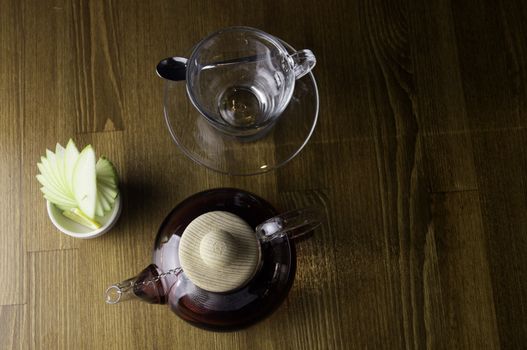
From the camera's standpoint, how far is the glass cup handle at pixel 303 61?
0.52 metres

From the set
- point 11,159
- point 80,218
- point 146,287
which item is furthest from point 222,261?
point 11,159

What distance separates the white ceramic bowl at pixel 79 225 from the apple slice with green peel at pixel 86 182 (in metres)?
0.04

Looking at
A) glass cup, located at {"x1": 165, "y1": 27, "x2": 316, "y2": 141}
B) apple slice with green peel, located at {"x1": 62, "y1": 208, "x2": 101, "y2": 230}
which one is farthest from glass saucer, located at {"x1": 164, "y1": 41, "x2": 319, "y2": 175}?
apple slice with green peel, located at {"x1": 62, "y1": 208, "x2": 101, "y2": 230}

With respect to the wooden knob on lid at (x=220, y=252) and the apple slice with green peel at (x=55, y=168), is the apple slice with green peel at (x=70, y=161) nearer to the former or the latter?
the apple slice with green peel at (x=55, y=168)

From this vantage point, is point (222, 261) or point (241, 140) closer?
point (222, 261)

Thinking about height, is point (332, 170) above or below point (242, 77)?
below

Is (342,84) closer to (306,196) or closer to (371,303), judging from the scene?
(306,196)

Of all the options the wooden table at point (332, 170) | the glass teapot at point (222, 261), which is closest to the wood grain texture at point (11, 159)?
the wooden table at point (332, 170)

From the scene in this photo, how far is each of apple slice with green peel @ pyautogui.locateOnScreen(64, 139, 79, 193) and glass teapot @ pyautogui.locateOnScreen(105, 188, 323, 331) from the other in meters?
0.10

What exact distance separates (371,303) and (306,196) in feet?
0.44

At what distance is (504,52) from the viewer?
64 cm

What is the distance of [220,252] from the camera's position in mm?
412

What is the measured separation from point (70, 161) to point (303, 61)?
0.25m

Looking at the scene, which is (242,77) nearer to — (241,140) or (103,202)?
(241,140)
